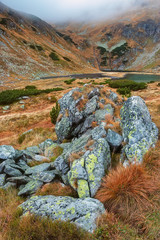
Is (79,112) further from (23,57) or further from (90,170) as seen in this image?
(23,57)

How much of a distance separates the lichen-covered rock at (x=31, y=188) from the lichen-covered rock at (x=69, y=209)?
2.46ft

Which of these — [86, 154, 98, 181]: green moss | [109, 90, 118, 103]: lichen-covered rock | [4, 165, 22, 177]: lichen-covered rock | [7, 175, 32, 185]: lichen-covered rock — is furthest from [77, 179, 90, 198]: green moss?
[109, 90, 118, 103]: lichen-covered rock

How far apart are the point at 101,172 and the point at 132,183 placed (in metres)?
1.01

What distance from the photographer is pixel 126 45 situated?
524ft

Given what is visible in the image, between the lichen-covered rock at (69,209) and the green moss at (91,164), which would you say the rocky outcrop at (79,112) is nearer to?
the green moss at (91,164)

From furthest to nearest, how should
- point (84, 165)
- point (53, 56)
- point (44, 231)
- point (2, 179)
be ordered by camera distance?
1. point (53, 56)
2. point (2, 179)
3. point (84, 165)
4. point (44, 231)

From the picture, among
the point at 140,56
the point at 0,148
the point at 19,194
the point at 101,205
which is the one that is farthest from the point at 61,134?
the point at 140,56

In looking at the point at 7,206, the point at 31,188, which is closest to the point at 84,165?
the point at 31,188

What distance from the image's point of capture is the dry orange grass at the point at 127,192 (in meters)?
3.04

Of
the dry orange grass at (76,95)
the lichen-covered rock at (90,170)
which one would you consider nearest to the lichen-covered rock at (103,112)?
the dry orange grass at (76,95)

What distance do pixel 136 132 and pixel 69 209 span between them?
3.26m

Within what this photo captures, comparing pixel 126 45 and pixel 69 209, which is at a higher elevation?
pixel 126 45

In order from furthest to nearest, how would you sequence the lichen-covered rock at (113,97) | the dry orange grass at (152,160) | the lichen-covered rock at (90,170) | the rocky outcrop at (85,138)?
the lichen-covered rock at (113,97), the rocky outcrop at (85,138), the dry orange grass at (152,160), the lichen-covered rock at (90,170)

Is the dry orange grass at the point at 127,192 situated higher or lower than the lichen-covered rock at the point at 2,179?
higher
